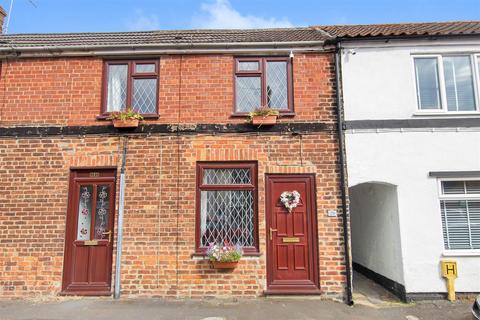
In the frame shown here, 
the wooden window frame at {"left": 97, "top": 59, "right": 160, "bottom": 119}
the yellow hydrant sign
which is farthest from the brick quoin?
the yellow hydrant sign

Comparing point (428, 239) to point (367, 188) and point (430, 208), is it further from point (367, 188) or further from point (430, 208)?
point (367, 188)

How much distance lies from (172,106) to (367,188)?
517cm

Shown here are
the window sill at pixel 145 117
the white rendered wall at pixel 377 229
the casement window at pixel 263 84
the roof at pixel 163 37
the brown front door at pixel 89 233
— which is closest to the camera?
the brown front door at pixel 89 233

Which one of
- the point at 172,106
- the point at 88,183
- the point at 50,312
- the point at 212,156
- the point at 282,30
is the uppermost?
the point at 282,30

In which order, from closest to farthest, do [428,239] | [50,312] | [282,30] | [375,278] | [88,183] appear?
[50,312] → [428,239] → [88,183] → [375,278] → [282,30]

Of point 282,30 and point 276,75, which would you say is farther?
point 282,30

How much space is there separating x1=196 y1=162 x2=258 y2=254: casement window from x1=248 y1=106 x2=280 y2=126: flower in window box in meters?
0.92

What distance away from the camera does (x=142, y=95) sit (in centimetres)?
830

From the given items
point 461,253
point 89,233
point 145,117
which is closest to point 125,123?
point 145,117

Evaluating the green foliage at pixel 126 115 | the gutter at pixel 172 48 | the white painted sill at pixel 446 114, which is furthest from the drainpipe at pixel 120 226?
the white painted sill at pixel 446 114

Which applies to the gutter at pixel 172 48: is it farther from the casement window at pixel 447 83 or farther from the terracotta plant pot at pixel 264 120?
the casement window at pixel 447 83

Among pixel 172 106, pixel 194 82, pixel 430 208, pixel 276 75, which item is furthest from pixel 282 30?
pixel 430 208

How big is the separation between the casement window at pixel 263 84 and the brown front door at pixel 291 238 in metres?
1.65

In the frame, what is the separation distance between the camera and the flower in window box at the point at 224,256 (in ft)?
24.1
